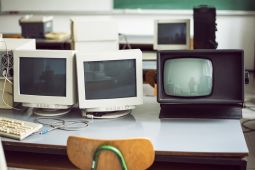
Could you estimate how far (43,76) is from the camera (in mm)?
2562

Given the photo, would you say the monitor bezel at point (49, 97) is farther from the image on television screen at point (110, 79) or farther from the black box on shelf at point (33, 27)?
the black box on shelf at point (33, 27)

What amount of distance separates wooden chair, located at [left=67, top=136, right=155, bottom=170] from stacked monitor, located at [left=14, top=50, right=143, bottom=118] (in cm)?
54

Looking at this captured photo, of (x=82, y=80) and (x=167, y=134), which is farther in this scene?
(x=82, y=80)

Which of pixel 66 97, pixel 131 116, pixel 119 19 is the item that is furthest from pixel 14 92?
pixel 119 19

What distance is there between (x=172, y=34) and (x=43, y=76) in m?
2.07

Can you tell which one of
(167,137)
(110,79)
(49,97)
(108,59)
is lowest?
(167,137)

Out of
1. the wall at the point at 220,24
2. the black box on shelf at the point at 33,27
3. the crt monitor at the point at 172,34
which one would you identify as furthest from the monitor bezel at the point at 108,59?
the wall at the point at 220,24

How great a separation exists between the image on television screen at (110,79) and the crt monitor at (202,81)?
0.18 meters

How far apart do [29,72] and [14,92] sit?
0.54ft

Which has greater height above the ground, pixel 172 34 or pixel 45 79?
pixel 172 34

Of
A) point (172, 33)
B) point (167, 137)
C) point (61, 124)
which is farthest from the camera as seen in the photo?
point (172, 33)

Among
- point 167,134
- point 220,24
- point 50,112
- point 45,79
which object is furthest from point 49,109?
point 220,24

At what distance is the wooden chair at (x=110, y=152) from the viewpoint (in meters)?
1.92

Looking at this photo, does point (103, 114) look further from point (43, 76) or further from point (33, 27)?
point (33, 27)
